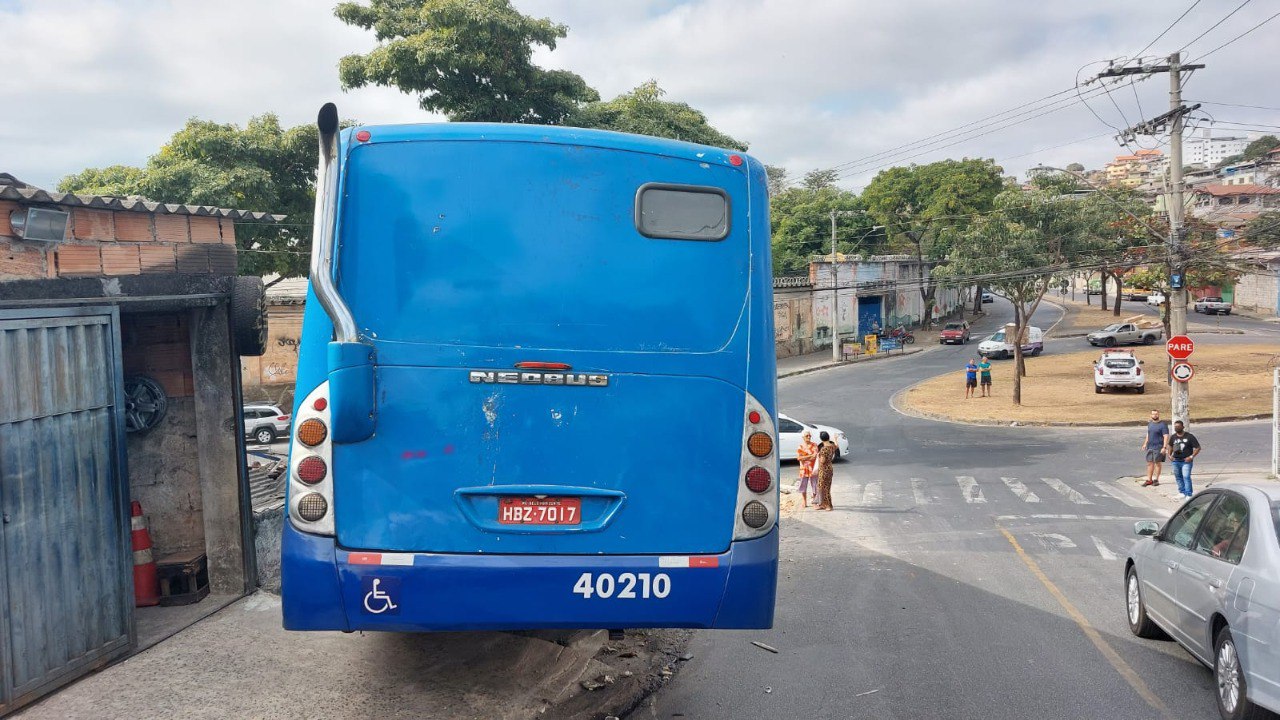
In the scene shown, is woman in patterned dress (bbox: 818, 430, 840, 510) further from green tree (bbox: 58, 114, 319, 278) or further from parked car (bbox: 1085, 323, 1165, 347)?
parked car (bbox: 1085, 323, 1165, 347)

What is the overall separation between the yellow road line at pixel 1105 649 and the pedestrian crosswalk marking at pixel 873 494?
5.98m

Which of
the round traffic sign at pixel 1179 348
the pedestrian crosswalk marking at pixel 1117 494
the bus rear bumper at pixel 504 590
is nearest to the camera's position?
the bus rear bumper at pixel 504 590

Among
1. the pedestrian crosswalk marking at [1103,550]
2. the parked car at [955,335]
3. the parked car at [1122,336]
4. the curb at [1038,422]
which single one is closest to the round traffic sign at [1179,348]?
the curb at [1038,422]

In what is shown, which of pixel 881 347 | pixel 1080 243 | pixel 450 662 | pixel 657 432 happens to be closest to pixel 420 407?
pixel 657 432

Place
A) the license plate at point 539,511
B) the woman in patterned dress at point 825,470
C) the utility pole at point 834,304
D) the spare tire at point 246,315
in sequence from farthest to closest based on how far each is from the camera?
the utility pole at point 834,304
the woman in patterned dress at point 825,470
the spare tire at point 246,315
the license plate at point 539,511

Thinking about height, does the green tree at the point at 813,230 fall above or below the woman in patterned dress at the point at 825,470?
above

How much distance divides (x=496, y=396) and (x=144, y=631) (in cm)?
Answer: 450

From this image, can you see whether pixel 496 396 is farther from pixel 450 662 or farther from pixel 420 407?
pixel 450 662

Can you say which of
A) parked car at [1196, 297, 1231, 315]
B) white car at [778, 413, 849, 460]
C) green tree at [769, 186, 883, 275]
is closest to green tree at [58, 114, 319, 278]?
white car at [778, 413, 849, 460]

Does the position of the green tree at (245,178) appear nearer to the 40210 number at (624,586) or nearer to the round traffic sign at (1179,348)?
the 40210 number at (624,586)

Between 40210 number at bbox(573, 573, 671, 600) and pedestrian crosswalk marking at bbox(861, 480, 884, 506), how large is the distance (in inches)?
504

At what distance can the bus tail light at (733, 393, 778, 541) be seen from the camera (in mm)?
4676

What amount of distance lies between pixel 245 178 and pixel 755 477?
21.4 metres

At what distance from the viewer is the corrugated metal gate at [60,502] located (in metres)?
5.59
